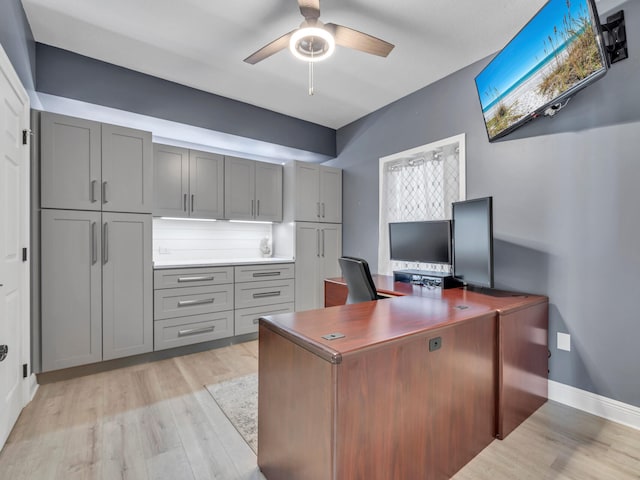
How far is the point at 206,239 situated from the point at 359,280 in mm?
2414

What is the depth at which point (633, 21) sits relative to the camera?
6.14ft

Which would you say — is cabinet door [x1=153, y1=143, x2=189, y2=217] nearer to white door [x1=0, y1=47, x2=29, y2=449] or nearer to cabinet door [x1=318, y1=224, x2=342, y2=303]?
white door [x1=0, y1=47, x2=29, y2=449]

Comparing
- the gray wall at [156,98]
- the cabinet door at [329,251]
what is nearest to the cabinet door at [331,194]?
the cabinet door at [329,251]

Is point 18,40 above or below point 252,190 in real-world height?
above

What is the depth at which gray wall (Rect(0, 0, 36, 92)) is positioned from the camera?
1.73 metres

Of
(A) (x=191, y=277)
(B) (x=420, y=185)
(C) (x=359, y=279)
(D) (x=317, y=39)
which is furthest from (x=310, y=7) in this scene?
(A) (x=191, y=277)

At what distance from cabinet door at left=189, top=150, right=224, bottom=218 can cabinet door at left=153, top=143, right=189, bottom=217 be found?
0.21 ft

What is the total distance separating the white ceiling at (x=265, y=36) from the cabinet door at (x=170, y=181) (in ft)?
2.38

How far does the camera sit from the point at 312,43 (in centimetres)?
204

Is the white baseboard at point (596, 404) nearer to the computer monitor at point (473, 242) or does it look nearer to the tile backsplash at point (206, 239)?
the computer monitor at point (473, 242)

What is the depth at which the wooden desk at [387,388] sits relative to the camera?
110 centimetres

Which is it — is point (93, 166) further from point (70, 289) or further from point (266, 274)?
point (266, 274)

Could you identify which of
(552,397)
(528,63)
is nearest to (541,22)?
(528,63)

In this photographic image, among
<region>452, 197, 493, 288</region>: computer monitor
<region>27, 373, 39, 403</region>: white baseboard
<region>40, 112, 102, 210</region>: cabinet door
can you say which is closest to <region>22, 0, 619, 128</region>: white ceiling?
<region>40, 112, 102, 210</region>: cabinet door
